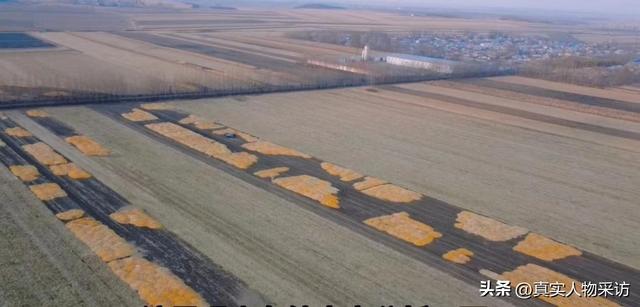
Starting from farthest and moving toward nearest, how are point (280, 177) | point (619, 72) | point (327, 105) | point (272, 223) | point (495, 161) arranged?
point (619, 72)
point (327, 105)
point (495, 161)
point (280, 177)
point (272, 223)

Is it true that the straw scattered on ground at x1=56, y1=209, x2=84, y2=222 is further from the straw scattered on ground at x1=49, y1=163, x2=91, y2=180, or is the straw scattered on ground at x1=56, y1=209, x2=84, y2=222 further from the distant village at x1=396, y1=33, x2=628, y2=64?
the distant village at x1=396, y1=33, x2=628, y2=64

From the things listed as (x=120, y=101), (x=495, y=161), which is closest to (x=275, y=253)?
(x=495, y=161)

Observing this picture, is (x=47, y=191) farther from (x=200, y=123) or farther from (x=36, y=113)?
(x=36, y=113)

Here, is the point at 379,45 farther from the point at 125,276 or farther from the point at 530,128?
the point at 125,276

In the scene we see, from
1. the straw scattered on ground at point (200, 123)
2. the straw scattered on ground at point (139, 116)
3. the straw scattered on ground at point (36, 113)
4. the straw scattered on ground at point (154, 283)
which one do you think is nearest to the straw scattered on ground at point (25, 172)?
the straw scattered on ground at point (154, 283)

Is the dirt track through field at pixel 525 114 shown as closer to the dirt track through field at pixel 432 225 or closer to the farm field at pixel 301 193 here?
the farm field at pixel 301 193
